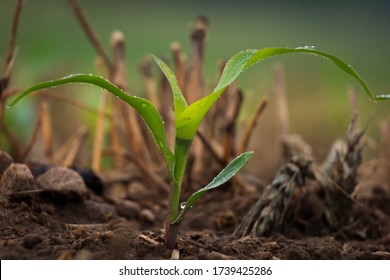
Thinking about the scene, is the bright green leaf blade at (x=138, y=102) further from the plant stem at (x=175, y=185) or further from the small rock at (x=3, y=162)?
the small rock at (x=3, y=162)

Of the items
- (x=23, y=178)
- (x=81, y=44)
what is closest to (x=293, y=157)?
(x=23, y=178)

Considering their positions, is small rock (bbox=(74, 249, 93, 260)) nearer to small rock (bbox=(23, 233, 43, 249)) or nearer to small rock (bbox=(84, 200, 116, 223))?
small rock (bbox=(23, 233, 43, 249))

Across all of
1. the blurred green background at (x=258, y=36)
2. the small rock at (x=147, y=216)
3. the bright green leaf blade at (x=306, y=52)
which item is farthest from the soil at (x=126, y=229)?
the blurred green background at (x=258, y=36)

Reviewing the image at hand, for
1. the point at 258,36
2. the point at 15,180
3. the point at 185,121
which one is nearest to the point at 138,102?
the point at 185,121
